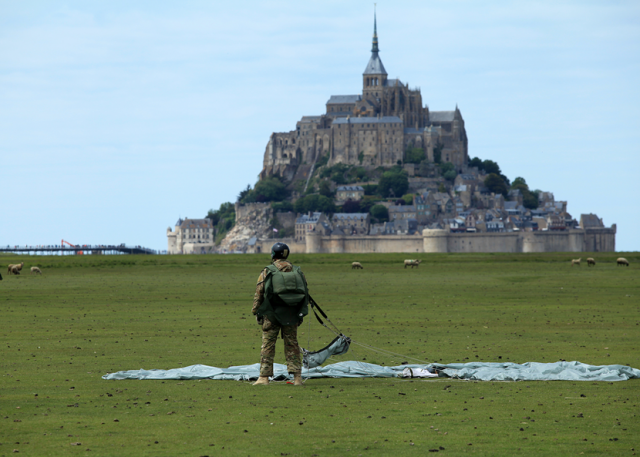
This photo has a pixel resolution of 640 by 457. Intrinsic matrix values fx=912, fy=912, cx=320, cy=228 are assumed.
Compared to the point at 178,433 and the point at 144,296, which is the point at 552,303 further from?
the point at 178,433

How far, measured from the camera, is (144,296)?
3394 centimetres

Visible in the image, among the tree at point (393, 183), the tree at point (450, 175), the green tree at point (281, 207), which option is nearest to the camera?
the tree at point (393, 183)

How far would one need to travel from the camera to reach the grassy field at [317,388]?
9977 millimetres

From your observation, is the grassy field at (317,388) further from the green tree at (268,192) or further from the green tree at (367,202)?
the green tree at (268,192)

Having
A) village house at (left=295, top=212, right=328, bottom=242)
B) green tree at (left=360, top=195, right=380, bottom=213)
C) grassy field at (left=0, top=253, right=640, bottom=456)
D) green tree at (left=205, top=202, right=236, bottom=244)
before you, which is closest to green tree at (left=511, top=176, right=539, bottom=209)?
green tree at (left=360, top=195, right=380, bottom=213)

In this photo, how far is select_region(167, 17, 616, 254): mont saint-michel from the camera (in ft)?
506

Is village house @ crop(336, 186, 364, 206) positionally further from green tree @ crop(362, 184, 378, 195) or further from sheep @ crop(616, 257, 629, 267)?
sheep @ crop(616, 257, 629, 267)

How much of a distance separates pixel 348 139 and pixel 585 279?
134 m

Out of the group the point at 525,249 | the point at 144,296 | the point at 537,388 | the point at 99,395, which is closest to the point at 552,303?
the point at 144,296

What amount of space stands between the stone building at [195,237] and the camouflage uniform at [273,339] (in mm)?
167326

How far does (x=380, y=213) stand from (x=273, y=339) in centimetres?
14879

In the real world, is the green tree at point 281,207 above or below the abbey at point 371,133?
below

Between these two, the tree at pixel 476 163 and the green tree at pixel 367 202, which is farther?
the tree at pixel 476 163

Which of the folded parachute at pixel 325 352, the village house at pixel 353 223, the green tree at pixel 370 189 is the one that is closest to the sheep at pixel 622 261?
the folded parachute at pixel 325 352
